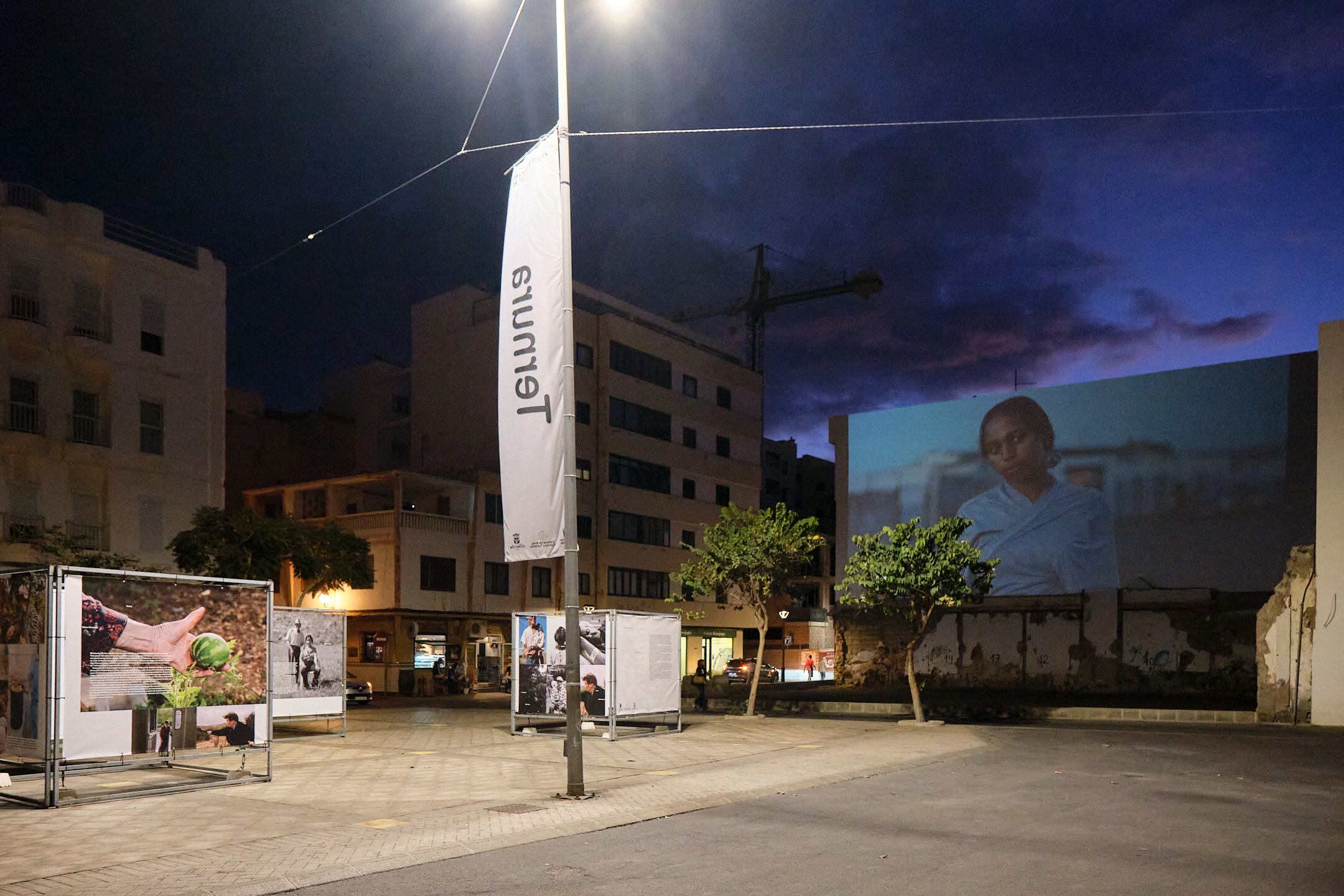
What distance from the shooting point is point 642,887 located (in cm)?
849

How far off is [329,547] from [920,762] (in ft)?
90.6

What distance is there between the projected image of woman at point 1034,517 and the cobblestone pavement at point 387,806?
23.5 m

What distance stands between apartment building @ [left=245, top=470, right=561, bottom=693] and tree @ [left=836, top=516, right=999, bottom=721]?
894 inches

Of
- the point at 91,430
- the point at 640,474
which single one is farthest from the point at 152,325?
the point at 640,474

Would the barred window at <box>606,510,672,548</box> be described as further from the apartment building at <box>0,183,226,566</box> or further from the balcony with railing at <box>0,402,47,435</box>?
the balcony with railing at <box>0,402,47,435</box>

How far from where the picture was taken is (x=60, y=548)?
32281mm

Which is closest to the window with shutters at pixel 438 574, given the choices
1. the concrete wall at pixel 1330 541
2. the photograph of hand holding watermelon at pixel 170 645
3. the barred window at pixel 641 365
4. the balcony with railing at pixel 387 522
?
the balcony with railing at pixel 387 522

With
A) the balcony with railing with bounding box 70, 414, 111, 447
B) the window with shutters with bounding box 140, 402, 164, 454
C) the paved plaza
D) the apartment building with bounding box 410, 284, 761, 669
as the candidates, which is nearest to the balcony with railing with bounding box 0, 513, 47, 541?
the balcony with railing with bounding box 70, 414, 111, 447

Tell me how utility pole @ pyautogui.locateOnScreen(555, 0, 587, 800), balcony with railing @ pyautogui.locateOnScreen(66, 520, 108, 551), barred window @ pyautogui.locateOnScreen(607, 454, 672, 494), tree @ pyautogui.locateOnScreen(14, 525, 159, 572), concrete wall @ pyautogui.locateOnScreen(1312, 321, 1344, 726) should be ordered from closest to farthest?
utility pole @ pyautogui.locateOnScreen(555, 0, 587, 800) < concrete wall @ pyautogui.locateOnScreen(1312, 321, 1344, 726) < tree @ pyautogui.locateOnScreen(14, 525, 159, 572) < balcony with railing @ pyautogui.locateOnScreen(66, 520, 108, 551) < barred window @ pyautogui.locateOnScreen(607, 454, 672, 494)

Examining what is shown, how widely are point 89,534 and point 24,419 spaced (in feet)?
13.1

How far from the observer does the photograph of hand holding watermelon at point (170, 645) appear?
1327cm

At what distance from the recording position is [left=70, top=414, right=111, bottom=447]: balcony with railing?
34.7 meters

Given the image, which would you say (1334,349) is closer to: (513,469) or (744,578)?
(744,578)

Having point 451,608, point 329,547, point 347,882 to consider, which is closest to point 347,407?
point 451,608
